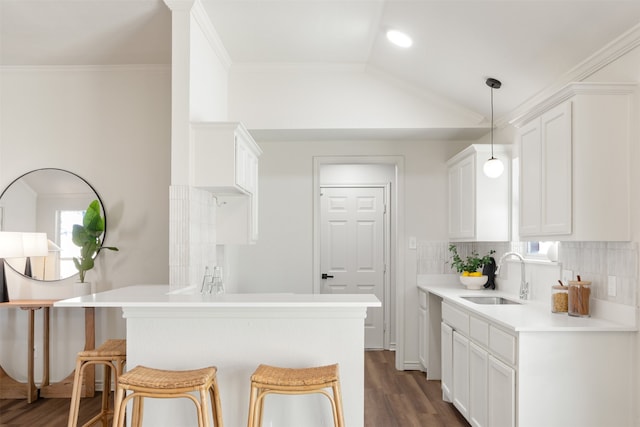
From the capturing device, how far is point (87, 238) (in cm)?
395

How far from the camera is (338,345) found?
250cm

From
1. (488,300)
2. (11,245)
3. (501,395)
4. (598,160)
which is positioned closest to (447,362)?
(488,300)

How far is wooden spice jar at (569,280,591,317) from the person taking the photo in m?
2.84

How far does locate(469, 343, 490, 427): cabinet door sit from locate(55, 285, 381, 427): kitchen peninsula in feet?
3.21

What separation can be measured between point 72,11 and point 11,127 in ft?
4.83

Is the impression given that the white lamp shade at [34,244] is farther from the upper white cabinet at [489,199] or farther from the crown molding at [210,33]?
the upper white cabinet at [489,199]

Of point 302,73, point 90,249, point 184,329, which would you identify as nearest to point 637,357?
point 184,329

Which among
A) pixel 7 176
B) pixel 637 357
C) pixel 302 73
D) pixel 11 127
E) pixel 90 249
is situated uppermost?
pixel 302 73

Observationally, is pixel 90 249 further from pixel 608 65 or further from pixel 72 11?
pixel 608 65

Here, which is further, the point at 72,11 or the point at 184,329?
the point at 72,11

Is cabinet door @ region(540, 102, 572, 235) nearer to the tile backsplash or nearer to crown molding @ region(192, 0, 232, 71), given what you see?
the tile backsplash

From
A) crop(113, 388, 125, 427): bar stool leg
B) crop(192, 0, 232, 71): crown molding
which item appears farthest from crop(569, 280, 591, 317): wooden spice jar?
crop(192, 0, 232, 71): crown molding

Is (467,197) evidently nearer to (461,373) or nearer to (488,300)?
(488,300)

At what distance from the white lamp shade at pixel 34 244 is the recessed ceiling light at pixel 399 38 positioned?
2.98m
